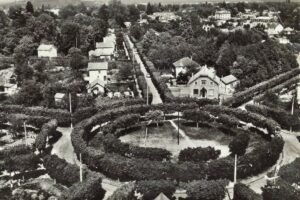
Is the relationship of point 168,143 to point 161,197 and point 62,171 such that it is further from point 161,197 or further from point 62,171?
point 161,197

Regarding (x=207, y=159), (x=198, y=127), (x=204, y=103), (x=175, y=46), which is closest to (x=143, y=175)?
(x=207, y=159)

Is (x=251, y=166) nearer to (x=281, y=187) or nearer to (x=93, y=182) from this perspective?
(x=281, y=187)

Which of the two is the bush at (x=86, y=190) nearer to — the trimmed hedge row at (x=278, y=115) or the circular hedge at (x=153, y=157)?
the circular hedge at (x=153, y=157)

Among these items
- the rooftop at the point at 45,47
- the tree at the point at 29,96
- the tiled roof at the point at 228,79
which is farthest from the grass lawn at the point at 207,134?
the rooftop at the point at 45,47

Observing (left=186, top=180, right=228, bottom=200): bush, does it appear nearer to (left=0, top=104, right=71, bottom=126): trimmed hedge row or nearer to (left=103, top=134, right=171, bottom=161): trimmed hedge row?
(left=103, top=134, right=171, bottom=161): trimmed hedge row

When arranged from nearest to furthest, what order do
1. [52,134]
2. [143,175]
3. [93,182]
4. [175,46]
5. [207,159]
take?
[93,182]
[143,175]
[207,159]
[52,134]
[175,46]

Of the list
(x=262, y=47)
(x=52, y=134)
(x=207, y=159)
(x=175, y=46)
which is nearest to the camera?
(x=207, y=159)

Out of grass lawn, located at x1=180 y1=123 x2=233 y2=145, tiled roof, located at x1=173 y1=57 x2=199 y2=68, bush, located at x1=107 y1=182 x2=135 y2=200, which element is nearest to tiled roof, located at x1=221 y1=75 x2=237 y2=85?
tiled roof, located at x1=173 y1=57 x2=199 y2=68
